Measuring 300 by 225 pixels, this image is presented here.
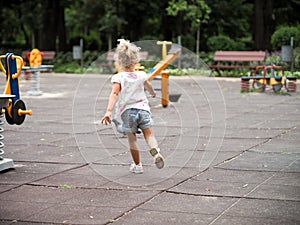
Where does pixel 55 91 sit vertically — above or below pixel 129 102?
below

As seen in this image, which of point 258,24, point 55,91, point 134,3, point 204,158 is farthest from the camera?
point 134,3

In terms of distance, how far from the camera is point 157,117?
1284 cm

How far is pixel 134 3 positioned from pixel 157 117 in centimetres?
2993

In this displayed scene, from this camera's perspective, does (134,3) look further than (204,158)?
Yes

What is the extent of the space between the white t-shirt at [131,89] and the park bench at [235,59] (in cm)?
1977

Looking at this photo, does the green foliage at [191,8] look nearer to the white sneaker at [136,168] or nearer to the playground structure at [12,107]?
the playground structure at [12,107]

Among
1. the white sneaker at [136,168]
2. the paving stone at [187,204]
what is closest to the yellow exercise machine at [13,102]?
the white sneaker at [136,168]

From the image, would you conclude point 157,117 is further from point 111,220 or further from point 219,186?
point 111,220

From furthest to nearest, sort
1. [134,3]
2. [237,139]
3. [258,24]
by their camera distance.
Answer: [134,3], [258,24], [237,139]

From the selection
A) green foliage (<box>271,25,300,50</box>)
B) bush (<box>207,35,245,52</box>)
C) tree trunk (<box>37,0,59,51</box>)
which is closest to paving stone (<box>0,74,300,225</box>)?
green foliage (<box>271,25,300,50</box>)

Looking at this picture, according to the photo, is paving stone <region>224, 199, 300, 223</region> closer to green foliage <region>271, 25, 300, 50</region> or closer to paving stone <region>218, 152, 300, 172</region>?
paving stone <region>218, 152, 300, 172</region>

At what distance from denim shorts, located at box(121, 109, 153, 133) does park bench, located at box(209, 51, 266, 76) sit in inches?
778

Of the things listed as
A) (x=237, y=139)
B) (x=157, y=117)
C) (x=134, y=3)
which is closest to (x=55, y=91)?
(x=157, y=117)

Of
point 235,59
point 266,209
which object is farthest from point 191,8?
point 266,209
